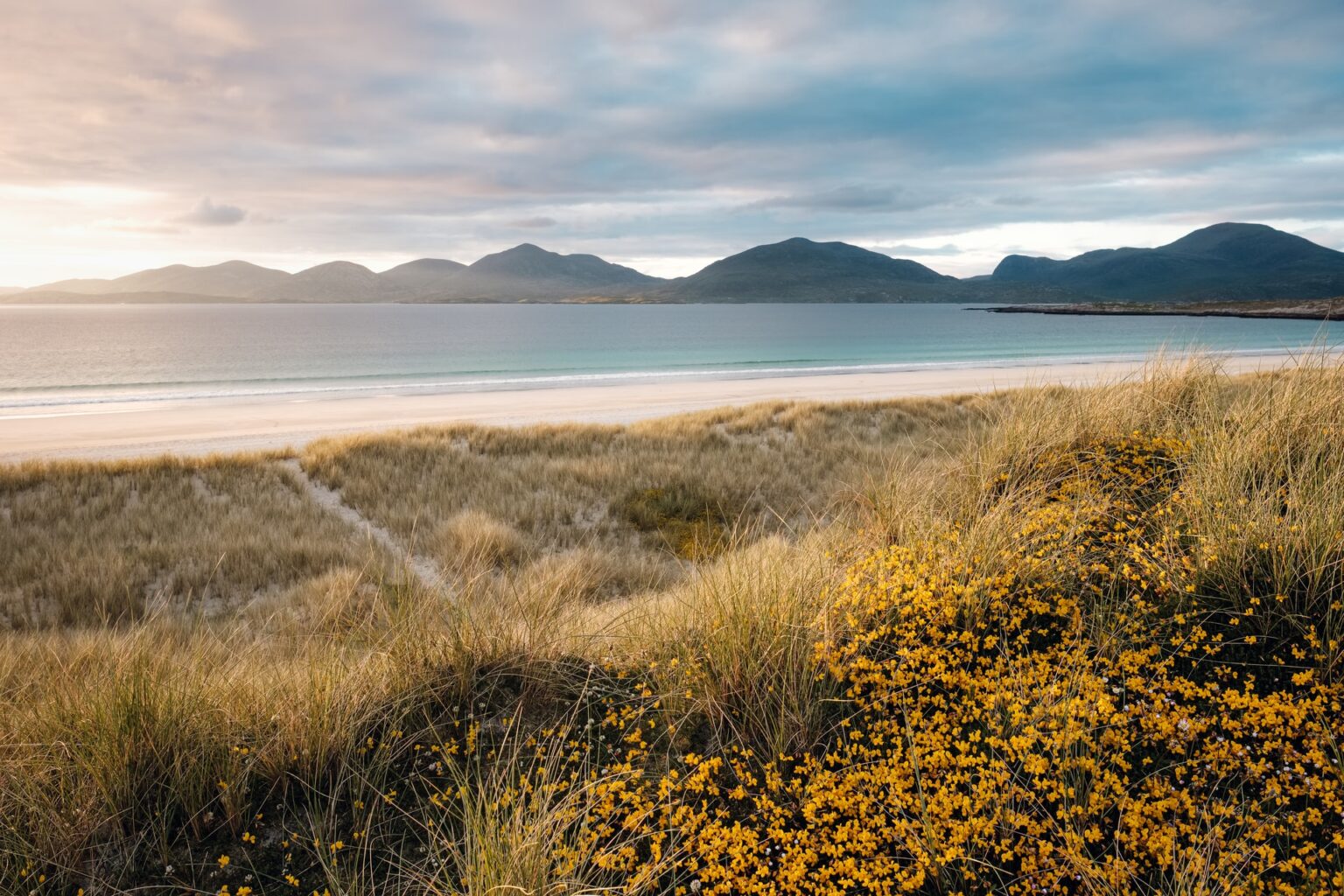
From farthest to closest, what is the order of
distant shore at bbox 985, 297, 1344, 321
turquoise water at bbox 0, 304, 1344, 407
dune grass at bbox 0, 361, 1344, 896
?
1. distant shore at bbox 985, 297, 1344, 321
2. turquoise water at bbox 0, 304, 1344, 407
3. dune grass at bbox 0, 361, 1344, 896

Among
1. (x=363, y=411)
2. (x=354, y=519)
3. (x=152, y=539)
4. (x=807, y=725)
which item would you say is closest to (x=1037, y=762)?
(x=807, y=725)

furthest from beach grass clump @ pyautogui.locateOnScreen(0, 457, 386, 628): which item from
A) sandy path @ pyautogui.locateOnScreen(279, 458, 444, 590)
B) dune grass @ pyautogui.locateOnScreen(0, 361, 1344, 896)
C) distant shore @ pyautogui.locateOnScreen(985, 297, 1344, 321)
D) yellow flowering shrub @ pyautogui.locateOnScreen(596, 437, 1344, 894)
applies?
distant shore @ pyautogui.locateOnScreen(985, 297, 1344, 321)

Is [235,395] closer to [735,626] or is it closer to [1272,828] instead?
[735,626]

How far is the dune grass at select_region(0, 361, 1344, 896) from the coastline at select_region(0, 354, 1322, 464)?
6.03 meters

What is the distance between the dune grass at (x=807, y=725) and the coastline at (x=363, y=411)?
6.03 m

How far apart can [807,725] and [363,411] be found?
844 inches

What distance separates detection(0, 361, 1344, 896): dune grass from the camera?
2584mm

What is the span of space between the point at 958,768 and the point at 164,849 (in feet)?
10.8

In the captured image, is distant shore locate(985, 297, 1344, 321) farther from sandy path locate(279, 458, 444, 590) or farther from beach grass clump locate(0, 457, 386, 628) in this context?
beach grass clump locate(0, 457, 386, 628)

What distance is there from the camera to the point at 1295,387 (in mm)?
6582

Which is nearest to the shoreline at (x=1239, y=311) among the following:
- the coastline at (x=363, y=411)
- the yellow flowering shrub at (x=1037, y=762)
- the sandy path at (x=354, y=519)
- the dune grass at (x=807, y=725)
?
the coastline at (x=363, y=411)

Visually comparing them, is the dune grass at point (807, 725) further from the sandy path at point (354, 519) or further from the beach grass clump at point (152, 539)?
the sandy path at point (354, 519)

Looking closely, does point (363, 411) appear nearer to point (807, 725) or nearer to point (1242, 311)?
point (807, 725)

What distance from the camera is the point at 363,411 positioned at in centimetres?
2198
